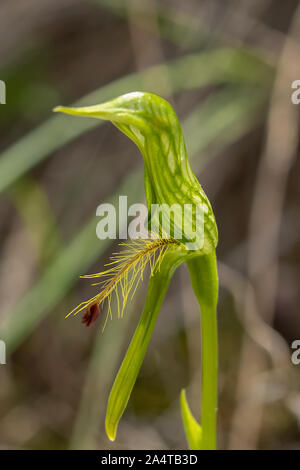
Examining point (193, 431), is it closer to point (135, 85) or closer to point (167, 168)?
point (167, 168)

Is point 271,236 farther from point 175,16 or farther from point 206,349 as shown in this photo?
point 206,349

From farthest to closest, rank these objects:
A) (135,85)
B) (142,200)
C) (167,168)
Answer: (135,85) < (142,200) < (167,168)

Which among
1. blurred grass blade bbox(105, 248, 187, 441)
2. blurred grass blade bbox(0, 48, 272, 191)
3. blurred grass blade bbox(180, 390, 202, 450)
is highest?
blurred grass blade bbox(0, 48, 272, 191)

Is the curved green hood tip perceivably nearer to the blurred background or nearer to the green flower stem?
the green flower stem

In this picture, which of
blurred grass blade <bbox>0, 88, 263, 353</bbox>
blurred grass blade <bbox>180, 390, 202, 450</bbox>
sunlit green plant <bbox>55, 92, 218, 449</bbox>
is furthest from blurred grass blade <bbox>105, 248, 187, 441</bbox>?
blurred grass blade <bbox>0, 88, 263, 353</bbox>

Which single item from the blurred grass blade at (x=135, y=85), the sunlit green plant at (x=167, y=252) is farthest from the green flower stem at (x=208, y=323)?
the blurred grass blade at (x=135, y=85)

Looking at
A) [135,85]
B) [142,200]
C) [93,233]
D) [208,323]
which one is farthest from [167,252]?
[135,85]

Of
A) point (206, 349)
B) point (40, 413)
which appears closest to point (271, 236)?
point (40, 413)
